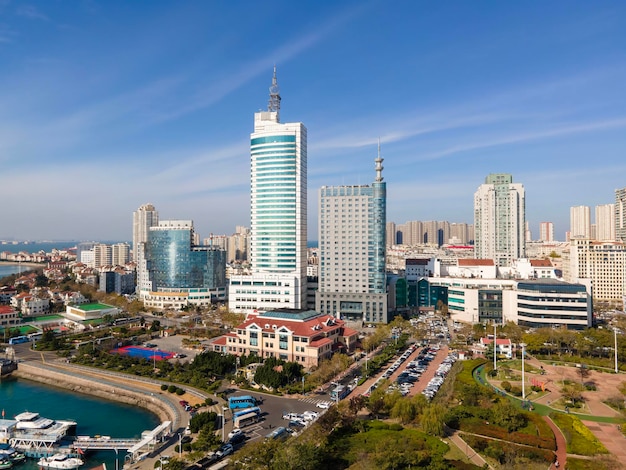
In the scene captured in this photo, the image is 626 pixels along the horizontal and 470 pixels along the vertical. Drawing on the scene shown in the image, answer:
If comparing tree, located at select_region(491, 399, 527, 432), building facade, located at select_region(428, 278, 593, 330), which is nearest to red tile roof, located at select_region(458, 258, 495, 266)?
building facade, located at select_region(428, 278, 593, 330)

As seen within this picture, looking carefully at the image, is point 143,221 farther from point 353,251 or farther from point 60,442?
point 60,442

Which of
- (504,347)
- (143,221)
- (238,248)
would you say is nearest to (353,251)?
(504,347)

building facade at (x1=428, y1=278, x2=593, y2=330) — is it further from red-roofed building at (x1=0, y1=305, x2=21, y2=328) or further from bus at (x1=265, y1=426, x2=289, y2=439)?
red-roofed building at (x1=0, y1=305, x2=21, y2=328)

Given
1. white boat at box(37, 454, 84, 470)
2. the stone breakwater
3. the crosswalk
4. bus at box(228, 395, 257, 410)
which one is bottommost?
white boat at box(37, 454, 84, 470)

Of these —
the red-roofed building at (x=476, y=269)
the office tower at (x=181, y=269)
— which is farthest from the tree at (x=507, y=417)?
the office tower at (x=181, y=269)

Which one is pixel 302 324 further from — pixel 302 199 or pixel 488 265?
pixel 488 265

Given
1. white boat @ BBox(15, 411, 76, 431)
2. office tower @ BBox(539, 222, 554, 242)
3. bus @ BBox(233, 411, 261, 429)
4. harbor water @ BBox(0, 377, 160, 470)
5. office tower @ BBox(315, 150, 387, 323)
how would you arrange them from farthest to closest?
office tower @ BBox(539, 222, 554, 242) < office tower @ BBox(315, 150, 387, 323) < white boat @ BBox(15, 411, 76, 431) < bus @ BBox(233, 411, 261, 429) < harbor water @ BBox(0, 377, 160, 470)
